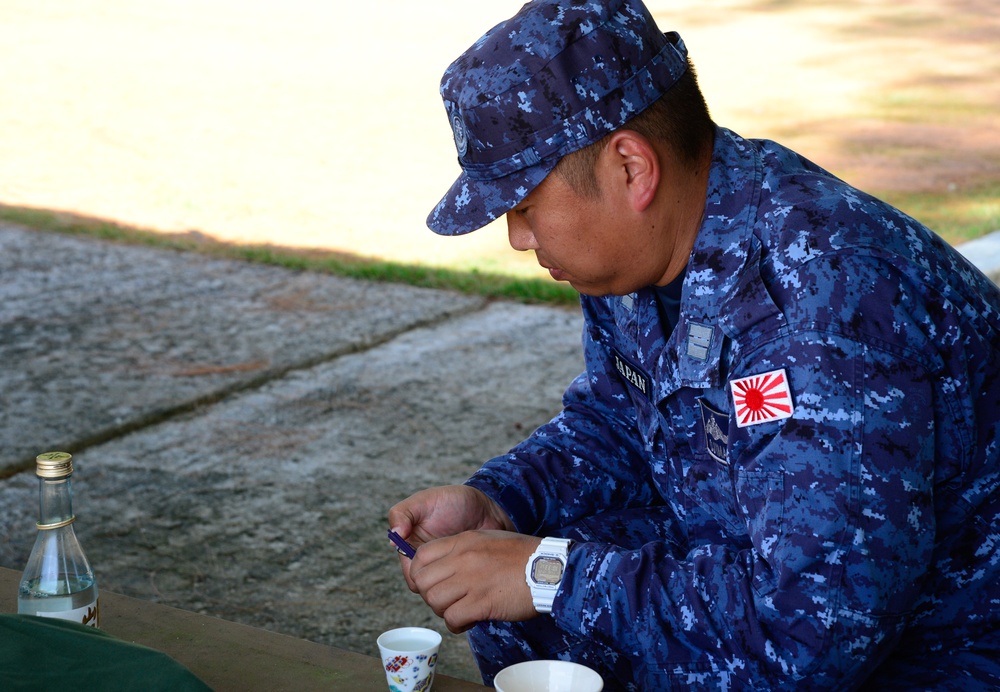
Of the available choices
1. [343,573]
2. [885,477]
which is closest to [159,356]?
[343,573]

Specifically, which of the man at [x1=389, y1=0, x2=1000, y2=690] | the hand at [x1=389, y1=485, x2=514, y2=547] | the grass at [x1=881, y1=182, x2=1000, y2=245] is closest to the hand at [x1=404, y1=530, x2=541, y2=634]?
the man at [x1=389, y1=0, x2=1000, y2=690]

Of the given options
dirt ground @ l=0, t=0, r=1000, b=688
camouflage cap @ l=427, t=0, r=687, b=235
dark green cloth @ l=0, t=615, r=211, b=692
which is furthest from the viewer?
dirt ground @ l=0, t=0, r=1000, b=688

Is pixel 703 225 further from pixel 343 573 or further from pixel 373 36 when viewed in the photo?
pixel 373 36

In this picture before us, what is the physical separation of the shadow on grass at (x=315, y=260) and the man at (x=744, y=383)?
11.0ft

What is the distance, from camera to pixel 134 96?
978 cm

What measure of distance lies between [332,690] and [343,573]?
1409mm

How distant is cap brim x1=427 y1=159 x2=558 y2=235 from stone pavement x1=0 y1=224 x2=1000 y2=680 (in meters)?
1.22

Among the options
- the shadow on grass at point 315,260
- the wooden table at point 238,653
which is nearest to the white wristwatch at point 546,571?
the wooden table at point 238,653

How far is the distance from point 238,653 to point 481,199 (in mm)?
695

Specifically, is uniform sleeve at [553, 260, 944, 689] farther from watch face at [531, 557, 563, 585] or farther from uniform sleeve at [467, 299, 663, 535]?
uniform sleeve at [467, 299, 663, 535]

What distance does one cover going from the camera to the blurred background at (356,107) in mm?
6684

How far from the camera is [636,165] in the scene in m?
1.57

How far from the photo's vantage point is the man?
1373 mm

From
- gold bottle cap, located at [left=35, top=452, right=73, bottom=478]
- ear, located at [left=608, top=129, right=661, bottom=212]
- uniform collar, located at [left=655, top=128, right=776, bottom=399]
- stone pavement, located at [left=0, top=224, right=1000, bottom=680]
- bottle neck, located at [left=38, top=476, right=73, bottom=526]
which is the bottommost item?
Answer: stone pavement, located at [left=0, top=224, right=1000, bottom=680]
